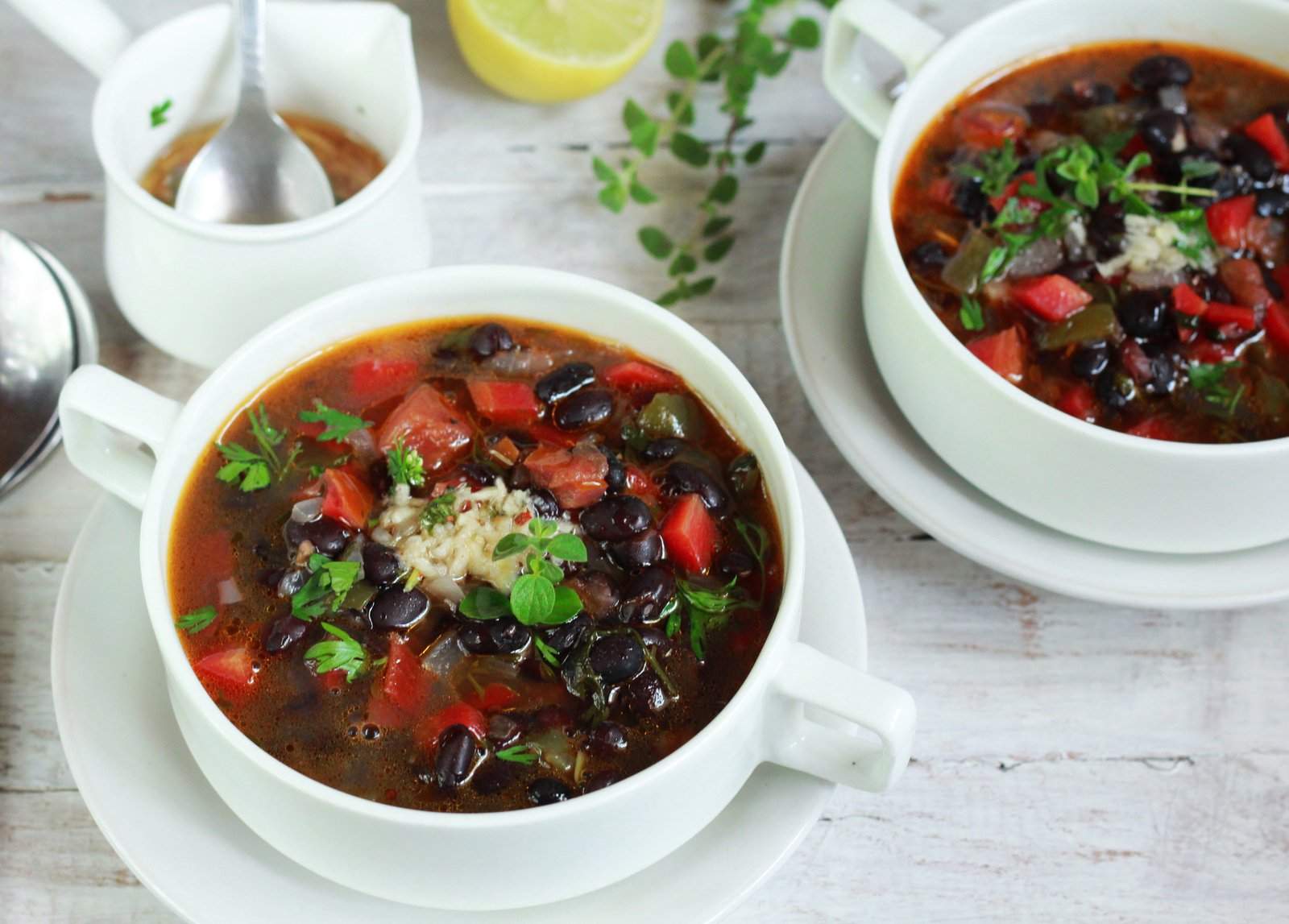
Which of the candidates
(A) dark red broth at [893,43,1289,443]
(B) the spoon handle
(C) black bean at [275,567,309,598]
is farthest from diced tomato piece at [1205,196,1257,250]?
(B) the spoon handle

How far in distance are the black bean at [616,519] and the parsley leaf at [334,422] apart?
39 centimetres

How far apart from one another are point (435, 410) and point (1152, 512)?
3.75ft

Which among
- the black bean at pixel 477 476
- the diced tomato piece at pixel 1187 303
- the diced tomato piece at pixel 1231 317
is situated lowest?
the black bean at pixel 477 476

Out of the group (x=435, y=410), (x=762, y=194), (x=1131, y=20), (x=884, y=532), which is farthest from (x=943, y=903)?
(x=1131, y=20)

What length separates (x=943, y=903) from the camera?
7.55 feet

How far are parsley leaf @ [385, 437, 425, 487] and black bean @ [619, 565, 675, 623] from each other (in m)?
0.37

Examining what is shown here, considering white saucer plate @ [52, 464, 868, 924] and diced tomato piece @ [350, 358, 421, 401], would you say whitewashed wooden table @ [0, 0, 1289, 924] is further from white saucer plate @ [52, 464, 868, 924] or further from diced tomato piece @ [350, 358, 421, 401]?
diced tomato piece @ [350, 358, 421, 401]

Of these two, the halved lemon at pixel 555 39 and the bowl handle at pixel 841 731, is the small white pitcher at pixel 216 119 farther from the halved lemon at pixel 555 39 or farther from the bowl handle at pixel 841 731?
the bowl handle at pixel 841 731

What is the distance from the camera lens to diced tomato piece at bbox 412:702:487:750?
1.90 m

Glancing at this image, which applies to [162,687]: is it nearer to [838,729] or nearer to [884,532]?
[838,729]

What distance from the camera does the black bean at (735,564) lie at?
2.02 metres

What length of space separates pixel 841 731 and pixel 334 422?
0.89 metres

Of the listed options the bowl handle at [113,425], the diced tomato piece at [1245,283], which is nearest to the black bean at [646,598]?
the bowl handle at [113,425]

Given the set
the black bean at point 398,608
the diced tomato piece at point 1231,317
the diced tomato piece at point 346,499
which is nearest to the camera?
the black bean at point 398,608
